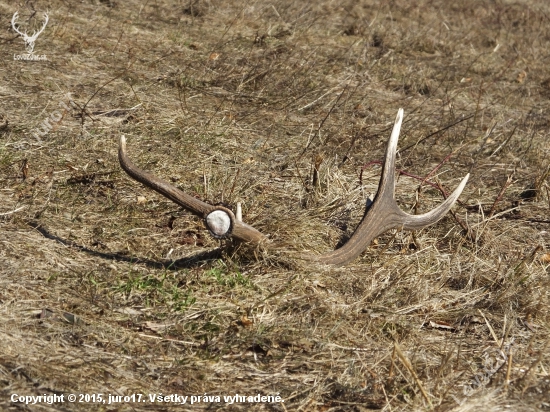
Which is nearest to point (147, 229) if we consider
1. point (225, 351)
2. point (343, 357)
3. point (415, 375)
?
point (225, 351)

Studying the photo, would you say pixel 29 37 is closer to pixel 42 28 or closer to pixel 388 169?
pixel 42 28

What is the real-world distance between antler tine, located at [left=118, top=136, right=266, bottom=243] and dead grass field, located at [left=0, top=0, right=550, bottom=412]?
162 mm

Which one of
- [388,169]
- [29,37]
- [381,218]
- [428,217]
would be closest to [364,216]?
[381,218]

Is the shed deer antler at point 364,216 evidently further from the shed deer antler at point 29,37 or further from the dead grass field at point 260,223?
the shed deer antler at point 29,37

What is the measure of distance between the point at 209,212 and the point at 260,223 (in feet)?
2.24

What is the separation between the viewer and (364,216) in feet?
13.4

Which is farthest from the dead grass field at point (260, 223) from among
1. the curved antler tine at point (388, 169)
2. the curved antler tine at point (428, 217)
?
the curved antler tine at point (388, 169)

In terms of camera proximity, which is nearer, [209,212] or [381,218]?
[209,212]

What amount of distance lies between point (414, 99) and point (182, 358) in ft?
14.9

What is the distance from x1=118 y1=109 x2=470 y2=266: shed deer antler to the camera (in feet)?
12.2

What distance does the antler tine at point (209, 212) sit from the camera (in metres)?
3.65

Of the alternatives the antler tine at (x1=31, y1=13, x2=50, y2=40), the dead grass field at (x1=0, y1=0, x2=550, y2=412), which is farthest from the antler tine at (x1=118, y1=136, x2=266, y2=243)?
the antler tine at (x1=31, y1=13, x2=50, y2=40)

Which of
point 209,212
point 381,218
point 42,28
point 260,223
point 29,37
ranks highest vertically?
point 42,28

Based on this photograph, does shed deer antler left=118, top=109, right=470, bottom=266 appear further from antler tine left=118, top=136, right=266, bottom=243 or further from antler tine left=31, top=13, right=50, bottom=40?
antler tine left=31, top=13, right=50, bottom=40
